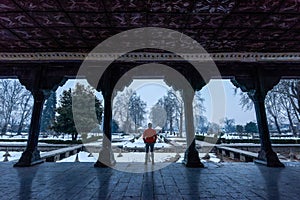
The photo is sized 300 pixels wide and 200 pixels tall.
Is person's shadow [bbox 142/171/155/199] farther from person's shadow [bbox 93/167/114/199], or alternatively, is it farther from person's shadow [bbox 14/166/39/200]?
person's shadow [bbox 14/166/39/200]

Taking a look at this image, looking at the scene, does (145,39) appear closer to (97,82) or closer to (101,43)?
(101,43)

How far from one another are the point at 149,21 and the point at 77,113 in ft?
50.2

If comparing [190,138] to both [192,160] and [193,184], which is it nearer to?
[192,160]

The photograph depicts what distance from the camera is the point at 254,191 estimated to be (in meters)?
3.16

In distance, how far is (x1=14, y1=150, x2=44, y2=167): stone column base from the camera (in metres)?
5.43

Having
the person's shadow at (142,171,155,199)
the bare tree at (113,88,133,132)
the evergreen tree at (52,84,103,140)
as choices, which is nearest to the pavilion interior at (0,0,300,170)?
the person's shadow at (142,171,155,199)

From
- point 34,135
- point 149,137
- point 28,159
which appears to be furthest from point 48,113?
point 149,137

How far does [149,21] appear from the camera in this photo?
3.81m

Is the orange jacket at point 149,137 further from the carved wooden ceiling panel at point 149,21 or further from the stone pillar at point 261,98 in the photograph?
the stone pillar at point 261,98

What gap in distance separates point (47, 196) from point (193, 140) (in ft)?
13.7

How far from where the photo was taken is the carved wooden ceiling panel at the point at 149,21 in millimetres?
3256

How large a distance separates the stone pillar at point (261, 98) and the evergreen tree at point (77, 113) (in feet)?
47.4

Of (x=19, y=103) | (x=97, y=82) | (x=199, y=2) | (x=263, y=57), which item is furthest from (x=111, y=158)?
(x=19, y=103)

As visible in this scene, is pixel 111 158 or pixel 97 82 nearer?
pixel 111 158
